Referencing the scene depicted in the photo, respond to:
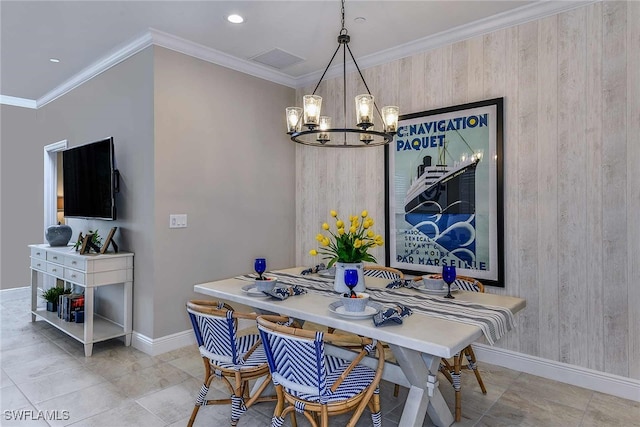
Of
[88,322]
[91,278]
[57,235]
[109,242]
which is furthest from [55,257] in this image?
[88,322]

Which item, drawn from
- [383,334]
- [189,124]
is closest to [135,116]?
[189,124]

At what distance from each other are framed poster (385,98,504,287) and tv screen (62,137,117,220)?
2618 mm

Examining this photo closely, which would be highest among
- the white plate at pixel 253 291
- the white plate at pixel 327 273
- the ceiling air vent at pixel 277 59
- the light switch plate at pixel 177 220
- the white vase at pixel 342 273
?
the ceiling air vent at pixel 277 59

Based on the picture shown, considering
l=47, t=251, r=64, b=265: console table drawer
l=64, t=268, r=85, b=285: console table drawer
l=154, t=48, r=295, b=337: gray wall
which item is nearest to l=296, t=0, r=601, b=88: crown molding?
l=154, t=48, r=295, b=337: gray wall

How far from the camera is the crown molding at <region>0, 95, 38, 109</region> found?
17.3 feet

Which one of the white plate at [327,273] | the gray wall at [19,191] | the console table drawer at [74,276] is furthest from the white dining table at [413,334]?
the gray wall at [19,191]

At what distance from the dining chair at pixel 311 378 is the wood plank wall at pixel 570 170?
1800 mm

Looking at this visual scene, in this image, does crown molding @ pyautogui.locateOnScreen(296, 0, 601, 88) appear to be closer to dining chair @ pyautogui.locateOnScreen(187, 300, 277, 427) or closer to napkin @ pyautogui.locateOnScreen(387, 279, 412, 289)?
napkin @ pyautogui.locateOnScreen(387, 279, 412, 289)

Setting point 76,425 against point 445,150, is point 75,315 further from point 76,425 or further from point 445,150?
point 445,150

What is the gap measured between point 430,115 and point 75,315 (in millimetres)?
3870

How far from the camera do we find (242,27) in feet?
10.6

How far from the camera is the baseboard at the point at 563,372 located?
2598 millimetres

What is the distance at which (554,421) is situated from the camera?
2330 millimetres

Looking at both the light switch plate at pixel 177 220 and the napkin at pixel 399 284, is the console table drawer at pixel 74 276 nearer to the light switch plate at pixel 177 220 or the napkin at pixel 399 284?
the light switch plate at pixel 177 220
